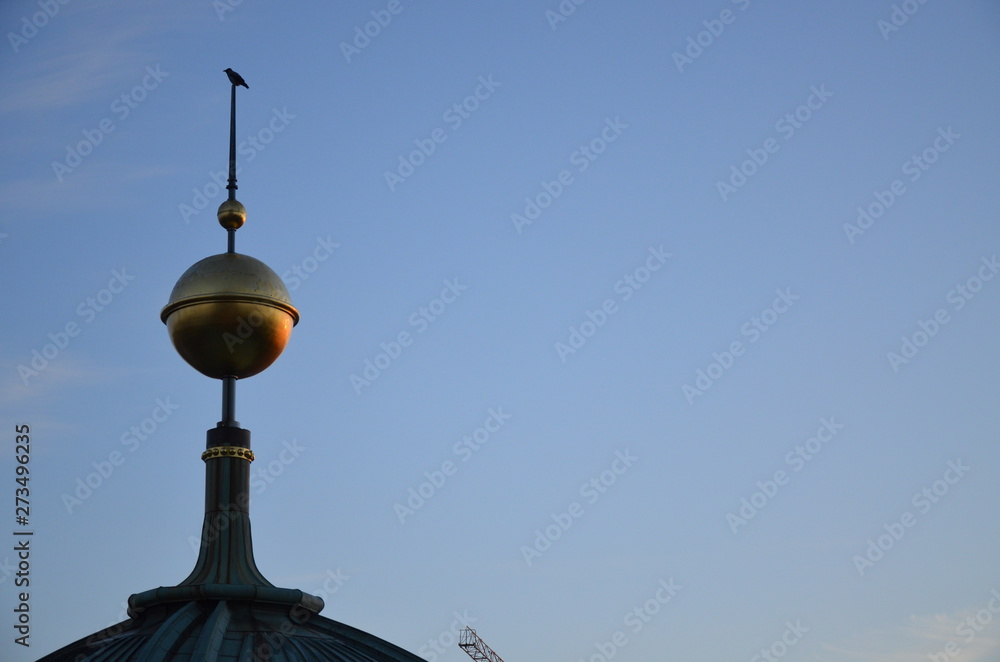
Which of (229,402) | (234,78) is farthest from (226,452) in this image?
(234,78)

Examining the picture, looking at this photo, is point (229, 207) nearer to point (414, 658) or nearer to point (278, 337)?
point (278, 337)

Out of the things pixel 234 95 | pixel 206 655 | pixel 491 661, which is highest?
pixel 491 661

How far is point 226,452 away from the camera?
26688mm

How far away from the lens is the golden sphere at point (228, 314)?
88.0 feet

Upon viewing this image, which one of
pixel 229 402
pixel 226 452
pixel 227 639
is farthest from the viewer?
pixel 229 402

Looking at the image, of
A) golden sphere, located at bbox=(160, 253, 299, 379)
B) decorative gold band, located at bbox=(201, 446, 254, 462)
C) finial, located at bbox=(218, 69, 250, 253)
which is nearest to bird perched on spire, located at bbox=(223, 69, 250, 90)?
finial, located at bbox=(218, 69, 250, 253)

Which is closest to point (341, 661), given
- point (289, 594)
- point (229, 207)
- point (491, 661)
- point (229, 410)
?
point (289, 594)

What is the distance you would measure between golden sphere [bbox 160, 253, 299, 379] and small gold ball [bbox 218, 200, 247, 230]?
1.06m

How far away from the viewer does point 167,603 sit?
24.5 m

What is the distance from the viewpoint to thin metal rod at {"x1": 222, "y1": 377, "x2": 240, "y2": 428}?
27188mm

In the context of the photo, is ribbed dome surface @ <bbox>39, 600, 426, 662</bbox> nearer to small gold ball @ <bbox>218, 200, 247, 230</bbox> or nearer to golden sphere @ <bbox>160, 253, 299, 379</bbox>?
golden sphere @ <bbox>160, 253, 299, 379</bbox>

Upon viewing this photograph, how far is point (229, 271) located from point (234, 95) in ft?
13.9

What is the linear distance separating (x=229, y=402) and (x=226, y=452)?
1.15 meters

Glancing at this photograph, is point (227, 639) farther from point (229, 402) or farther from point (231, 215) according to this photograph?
point (231, 215)
